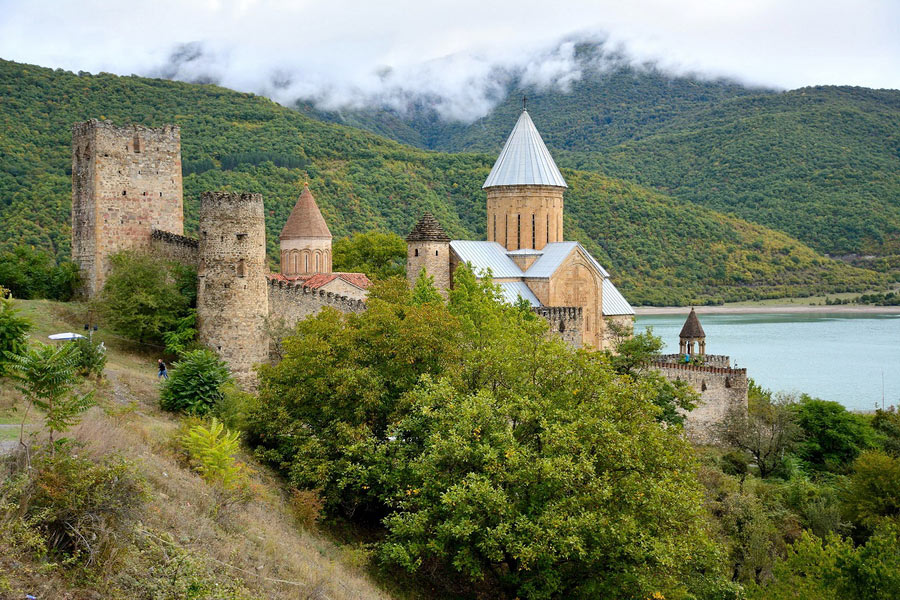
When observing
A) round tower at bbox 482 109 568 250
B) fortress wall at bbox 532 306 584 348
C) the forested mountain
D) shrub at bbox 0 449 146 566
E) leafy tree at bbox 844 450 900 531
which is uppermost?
the forested mountain

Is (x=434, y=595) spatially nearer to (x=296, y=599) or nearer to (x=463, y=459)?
(x=463, y=459)

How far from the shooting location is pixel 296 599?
306 inches

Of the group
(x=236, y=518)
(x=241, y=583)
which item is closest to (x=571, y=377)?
(x=236, y=518)

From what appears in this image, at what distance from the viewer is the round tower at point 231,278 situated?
1644 cm

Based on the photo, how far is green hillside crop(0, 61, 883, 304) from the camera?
106 ft

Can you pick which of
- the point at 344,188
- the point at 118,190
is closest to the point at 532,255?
the point at 118,190

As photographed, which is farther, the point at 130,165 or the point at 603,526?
the point at 130,165

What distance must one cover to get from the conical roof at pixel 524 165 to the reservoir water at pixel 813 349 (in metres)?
8.11

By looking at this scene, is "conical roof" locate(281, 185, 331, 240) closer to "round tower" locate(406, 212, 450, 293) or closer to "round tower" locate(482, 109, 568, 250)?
"round tower" locate(406, 212, 450, 293)

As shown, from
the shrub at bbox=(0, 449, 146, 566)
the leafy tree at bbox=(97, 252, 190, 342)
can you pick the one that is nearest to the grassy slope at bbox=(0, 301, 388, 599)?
the shrub at bbox=(0, 449, 146, 566)

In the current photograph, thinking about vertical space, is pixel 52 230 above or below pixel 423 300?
above

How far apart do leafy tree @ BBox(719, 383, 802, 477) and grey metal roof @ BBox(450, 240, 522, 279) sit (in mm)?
8025

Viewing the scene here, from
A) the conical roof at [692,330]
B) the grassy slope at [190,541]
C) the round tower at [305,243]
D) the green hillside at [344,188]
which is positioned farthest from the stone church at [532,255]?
the grassy slope at [190,541]

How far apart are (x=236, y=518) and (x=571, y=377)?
5.53 meters
